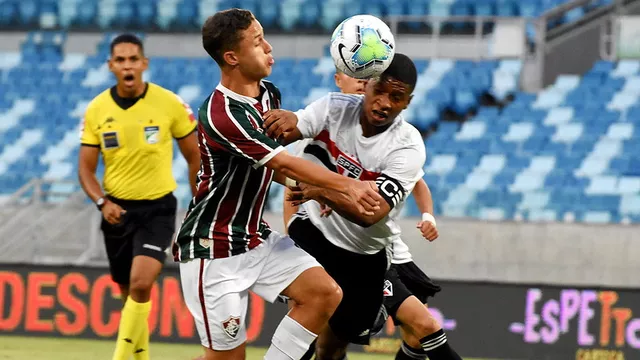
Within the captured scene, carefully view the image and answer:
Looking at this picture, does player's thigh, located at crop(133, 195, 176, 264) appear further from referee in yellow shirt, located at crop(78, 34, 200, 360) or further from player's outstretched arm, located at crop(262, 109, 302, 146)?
player's outstretched arm, located at crop(262, 109, 302, 146)

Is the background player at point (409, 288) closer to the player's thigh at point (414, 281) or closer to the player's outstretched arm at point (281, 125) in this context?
the player's thigh at point (414, 281)

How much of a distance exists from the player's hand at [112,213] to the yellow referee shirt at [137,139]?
17 centimetres

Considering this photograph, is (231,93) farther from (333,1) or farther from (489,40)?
(333,1)

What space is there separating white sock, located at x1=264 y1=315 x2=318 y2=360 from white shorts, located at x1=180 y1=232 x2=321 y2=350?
16 centimetres

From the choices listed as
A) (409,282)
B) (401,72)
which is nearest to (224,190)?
(401,72)

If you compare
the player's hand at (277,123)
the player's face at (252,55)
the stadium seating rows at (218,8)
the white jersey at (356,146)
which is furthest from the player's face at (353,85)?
the stadium seating rows at (218,8)

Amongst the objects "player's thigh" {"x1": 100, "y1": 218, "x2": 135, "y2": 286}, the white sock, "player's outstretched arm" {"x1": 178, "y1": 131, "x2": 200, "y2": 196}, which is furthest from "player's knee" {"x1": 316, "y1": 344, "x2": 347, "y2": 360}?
"player's thigh" {"x1": 100, "y1": 218, "x2": 135, "y2": 286}

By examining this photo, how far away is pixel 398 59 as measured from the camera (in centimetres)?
592

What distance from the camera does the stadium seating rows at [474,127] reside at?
12.1m

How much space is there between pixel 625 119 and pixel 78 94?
26.0 feet

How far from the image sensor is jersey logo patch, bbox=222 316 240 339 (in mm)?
5629

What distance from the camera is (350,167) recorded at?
19.8 feet

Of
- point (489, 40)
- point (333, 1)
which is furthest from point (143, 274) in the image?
point (333, 1)

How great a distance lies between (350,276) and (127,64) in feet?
8.53
